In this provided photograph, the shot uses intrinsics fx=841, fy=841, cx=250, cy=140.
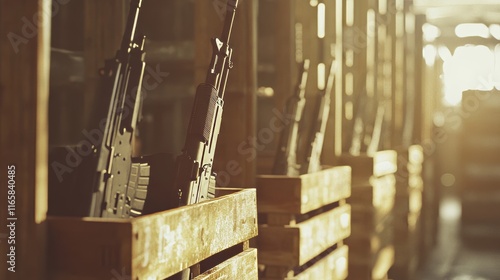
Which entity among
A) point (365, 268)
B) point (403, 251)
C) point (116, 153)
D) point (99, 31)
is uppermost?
point (99, 31)

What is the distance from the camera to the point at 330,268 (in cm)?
456

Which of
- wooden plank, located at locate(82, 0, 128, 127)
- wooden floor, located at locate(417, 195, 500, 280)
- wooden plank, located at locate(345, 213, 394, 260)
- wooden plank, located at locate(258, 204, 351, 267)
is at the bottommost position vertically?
wooden floor, located at locate(417, 195, 500, 280)

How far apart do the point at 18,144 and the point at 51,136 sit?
1980mm

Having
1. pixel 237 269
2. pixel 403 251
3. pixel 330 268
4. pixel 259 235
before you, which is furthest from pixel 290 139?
pixel 403 251

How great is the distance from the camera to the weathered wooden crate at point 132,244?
2061 mm

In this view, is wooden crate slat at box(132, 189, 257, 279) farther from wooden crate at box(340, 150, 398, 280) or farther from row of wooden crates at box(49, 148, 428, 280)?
wooden crate at box(340, 150, 398, 280)

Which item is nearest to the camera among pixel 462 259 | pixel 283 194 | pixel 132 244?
pixel 132 244

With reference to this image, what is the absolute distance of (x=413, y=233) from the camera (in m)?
8.90

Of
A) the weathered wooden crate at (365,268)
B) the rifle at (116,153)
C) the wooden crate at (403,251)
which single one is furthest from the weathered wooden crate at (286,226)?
the wooden crate at (403,251)

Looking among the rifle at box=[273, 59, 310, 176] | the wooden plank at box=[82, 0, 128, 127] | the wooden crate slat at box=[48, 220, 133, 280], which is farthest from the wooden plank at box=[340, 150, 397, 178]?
the wooden crate slat at box=[48, 220, 133, 280]

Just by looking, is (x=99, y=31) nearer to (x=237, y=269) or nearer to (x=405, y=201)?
(x=237, y=269)

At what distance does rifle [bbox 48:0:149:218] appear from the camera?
2246mm

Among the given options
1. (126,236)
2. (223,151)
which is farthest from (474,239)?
(126,236)

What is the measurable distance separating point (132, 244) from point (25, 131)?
386 millimetres
